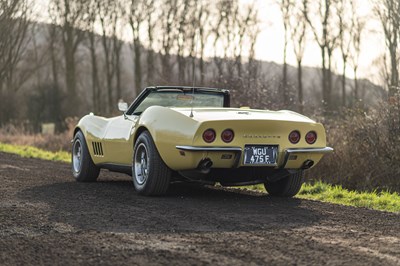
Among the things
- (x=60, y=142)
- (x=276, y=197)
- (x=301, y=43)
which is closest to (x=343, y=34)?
(x=301, y=43)

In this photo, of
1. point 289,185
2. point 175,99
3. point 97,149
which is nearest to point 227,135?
point 289,185

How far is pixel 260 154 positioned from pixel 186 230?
1.65 m

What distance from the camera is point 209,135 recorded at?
218 inches

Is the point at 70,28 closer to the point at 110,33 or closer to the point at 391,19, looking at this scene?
the point at 110,33

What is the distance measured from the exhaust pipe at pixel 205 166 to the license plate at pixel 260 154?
0.35 m

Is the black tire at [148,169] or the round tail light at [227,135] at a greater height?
the round tail light at [227,135]

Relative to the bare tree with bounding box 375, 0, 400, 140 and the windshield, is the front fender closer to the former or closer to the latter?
the windshield

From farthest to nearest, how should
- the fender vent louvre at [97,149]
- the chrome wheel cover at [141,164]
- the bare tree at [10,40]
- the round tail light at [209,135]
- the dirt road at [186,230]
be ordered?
the bare tree at [10,40] → the fender vent louvre at [97,149] → the chrome wheel cover at [141,164] → the round tail light at [209,135] → the dirt road at [186,230]

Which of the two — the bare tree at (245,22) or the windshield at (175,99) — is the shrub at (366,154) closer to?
the windshield at (175,99)

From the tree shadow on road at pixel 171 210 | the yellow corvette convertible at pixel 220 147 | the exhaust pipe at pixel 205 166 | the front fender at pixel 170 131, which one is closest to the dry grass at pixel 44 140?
the tree shadow on road at pixel 171 210

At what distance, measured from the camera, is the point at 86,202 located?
571cm

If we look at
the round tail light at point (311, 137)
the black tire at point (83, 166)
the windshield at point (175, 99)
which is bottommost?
the black tire at point (83, 166)

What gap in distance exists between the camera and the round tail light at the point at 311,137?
593 cm

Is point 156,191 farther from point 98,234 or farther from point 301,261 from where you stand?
point 301,261
